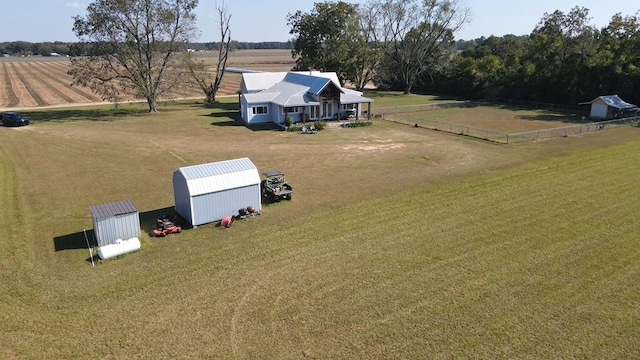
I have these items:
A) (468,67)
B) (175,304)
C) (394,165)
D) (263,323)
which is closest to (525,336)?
(263,323)

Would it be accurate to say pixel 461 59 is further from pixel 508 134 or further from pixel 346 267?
pixel 346 267

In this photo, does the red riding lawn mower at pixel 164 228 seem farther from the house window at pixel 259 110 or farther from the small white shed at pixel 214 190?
the house window at pixel 259 110

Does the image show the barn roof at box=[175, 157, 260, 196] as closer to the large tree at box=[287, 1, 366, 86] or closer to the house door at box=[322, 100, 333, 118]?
the house door at box=[322, 100, 333, 118]

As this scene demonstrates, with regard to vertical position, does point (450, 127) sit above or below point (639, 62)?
below

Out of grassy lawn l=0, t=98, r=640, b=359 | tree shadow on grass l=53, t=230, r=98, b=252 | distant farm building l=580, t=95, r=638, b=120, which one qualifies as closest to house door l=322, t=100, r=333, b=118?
grassy lawn l=0, t=98, r=640, b=359

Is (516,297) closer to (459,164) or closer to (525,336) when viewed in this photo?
(525,336)

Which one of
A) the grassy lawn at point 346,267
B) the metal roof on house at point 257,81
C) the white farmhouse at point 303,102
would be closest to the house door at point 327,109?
the white farmhouse at point 303,102

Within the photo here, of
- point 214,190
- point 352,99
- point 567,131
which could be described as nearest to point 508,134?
point 567,131

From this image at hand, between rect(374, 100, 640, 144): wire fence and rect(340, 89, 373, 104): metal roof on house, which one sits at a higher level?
rect(340, 89, 373, 104): metal roof on house
